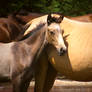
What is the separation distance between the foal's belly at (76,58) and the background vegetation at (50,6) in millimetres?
3039

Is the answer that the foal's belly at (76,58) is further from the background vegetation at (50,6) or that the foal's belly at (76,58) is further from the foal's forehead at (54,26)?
the background vegetation at (50,6)

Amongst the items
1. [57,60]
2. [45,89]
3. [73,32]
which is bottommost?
[45,89]

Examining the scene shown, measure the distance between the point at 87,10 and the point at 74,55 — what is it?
3.68 metres

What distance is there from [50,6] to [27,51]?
10.7 ft

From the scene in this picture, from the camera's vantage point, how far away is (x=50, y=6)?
8.86 m

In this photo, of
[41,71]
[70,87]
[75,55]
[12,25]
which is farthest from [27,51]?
[12,25]

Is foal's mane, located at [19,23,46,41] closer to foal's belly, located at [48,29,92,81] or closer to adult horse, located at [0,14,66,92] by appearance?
adult horse, located at [0,14,66,92]

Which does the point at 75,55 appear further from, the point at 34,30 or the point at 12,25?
the point at 12,25

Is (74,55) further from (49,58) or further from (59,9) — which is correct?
(59,9)

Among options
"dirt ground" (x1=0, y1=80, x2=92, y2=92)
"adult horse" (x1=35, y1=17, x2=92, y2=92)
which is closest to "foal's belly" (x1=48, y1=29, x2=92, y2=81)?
"adult horse" (x1=35, y1=17, x2=92, y2=92)

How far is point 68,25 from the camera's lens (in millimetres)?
5992

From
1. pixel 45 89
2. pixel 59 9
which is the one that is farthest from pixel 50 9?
pixel 45 89

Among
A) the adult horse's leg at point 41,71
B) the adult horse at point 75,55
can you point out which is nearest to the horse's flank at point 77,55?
the adult horse at point 75,55

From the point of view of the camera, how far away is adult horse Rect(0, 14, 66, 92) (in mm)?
5539
